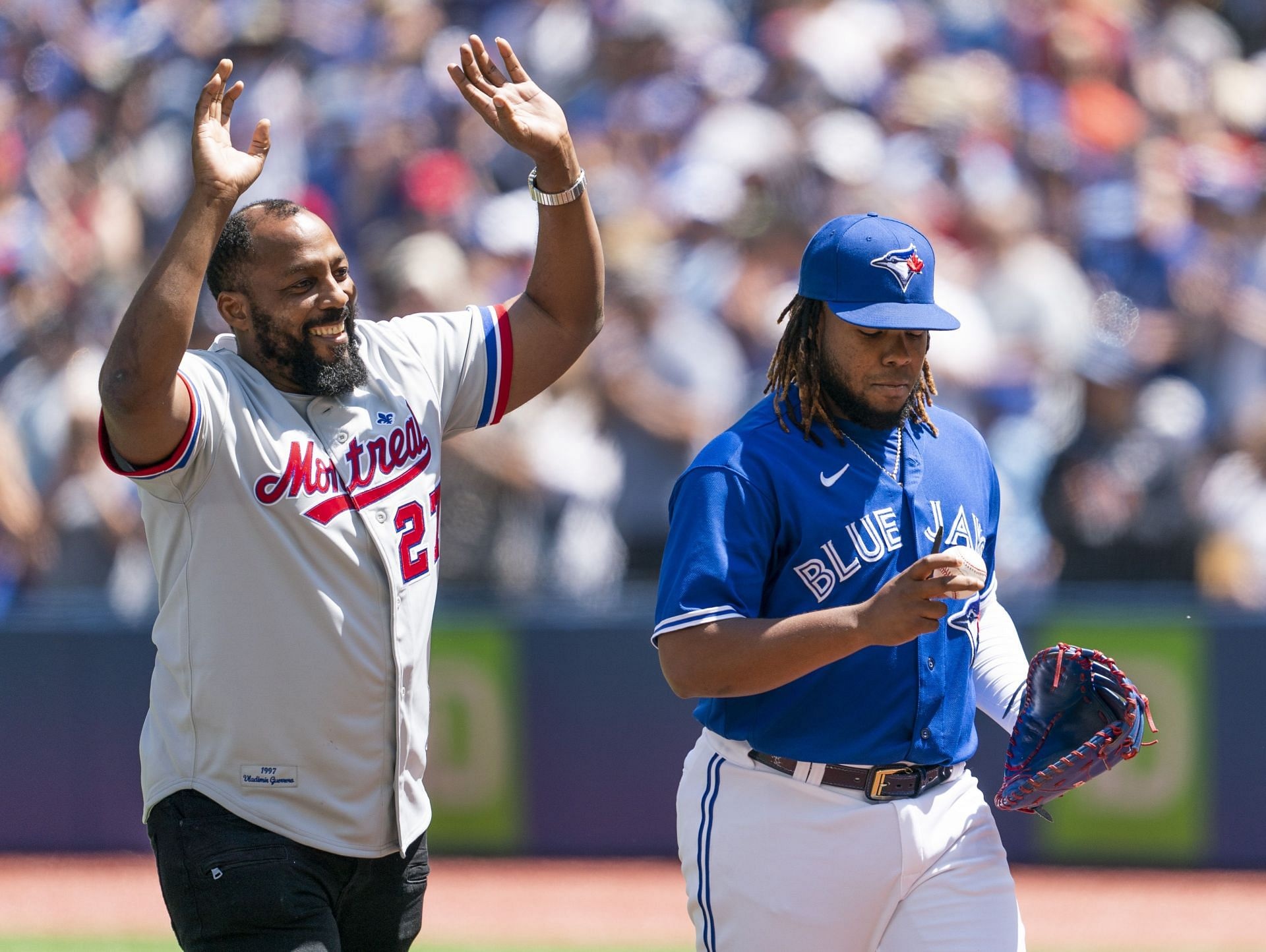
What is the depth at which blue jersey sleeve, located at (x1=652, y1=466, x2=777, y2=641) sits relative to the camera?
275cm

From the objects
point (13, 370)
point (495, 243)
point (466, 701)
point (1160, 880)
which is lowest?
point (1160, 880)

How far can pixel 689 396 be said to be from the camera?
7387 millimetres

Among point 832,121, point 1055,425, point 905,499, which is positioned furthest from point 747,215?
point 905,499

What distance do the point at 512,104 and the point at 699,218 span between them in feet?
15.9

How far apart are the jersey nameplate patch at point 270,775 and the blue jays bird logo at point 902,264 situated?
141 centimetres

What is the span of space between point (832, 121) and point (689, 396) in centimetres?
189

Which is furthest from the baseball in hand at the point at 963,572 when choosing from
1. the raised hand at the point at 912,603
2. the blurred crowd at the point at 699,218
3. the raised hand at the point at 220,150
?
A: the blurred crowd at the point at 699,218

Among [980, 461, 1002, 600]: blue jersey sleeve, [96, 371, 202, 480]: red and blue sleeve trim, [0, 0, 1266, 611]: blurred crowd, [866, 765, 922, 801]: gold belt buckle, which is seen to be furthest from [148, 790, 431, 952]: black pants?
[0, 0, 1266, 611]: blurred crowd

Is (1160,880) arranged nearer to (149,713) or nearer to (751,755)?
(751,755)

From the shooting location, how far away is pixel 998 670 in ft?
10.5

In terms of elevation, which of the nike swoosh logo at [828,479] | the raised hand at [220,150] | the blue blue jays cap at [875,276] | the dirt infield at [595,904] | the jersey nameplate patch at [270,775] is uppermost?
the raised hand at [220,150]

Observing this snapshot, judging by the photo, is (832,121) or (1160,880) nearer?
(1160,880)

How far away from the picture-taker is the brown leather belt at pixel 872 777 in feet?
9.39

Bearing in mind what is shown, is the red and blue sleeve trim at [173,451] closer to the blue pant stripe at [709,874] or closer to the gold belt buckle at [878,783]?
the blue pant stripe at [709,874]
